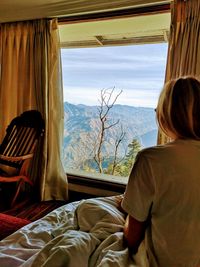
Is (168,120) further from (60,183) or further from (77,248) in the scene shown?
(60,183)

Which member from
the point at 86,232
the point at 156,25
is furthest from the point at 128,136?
the point at 86,232

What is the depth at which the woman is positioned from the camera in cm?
93

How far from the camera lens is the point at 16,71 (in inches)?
129

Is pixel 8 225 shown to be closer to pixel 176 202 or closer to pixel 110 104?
pixel 176 202

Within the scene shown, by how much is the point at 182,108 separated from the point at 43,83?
230 centimetres

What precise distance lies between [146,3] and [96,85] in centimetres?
122

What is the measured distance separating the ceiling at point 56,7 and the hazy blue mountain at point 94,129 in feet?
3.74

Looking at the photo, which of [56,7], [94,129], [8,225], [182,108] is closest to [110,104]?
[94,129]

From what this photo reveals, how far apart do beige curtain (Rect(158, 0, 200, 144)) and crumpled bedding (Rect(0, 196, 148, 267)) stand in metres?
1.49

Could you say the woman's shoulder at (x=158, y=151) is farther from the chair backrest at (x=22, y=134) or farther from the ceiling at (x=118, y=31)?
the chair backrest at (x=22, y=134)

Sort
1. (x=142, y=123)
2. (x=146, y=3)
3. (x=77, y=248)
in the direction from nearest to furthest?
(x=77, y=248), (x=146, y=3), (x=142, y=123)

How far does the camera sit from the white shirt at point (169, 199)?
3.03ft

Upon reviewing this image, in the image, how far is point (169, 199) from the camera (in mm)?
933

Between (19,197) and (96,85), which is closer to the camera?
(19,197)
